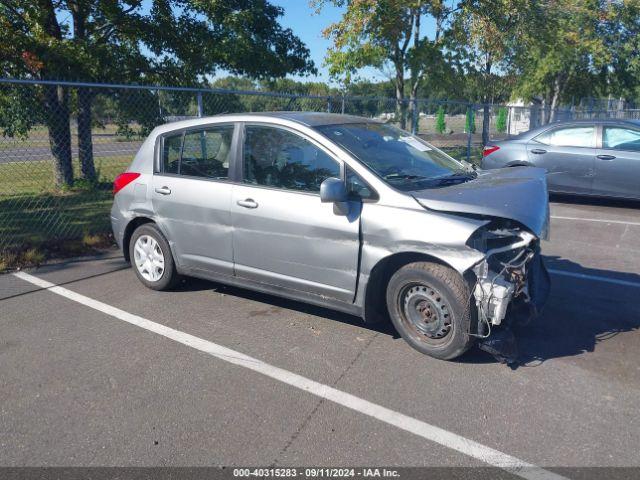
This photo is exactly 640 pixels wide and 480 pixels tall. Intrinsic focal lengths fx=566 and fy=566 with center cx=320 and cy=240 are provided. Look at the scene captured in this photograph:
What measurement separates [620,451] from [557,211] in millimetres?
7392

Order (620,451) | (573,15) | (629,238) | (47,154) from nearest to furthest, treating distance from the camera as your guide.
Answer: (620,451) < (629,238) < (47,154) < (573,15)

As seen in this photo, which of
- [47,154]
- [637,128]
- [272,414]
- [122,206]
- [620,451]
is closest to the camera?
[620,451]

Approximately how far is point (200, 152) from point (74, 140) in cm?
692

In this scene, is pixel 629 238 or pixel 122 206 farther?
pixel 629 238

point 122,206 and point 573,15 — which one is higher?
point 573,15

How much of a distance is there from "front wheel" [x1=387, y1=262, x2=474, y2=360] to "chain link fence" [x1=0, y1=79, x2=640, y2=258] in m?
5.04

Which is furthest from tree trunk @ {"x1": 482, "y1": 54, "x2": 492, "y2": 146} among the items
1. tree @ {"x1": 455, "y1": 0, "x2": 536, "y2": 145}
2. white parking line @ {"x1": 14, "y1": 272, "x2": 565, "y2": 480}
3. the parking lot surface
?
white parking line @ {"x1": 14, "y1": 272, "x2": 565, "y2": 480}

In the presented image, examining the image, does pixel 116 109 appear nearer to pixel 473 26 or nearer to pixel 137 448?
pixel 137 448

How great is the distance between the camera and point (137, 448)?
307cm

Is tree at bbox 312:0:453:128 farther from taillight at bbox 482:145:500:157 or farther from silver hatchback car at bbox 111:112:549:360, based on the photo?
silver hatchback car at bbox 111:112:549:360

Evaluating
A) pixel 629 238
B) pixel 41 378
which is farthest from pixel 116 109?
pixel 629 238

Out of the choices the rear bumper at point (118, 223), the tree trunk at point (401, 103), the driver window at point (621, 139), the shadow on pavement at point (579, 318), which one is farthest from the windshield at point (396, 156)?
the tree trunk at point (401, 103)

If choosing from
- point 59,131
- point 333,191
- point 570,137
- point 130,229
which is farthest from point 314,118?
point 570,137

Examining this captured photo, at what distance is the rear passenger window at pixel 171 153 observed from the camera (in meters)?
5.46
